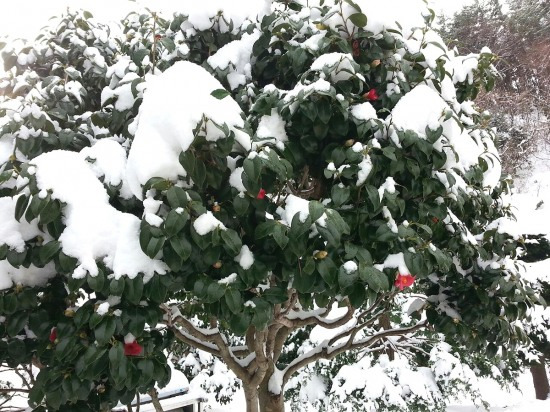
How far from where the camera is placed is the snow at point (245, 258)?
3.69 ft

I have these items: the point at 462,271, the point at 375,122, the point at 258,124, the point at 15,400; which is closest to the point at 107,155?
the point at 258,124

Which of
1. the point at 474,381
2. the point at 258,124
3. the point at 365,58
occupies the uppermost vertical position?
the point at 365,58

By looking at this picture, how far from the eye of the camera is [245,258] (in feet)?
3.72

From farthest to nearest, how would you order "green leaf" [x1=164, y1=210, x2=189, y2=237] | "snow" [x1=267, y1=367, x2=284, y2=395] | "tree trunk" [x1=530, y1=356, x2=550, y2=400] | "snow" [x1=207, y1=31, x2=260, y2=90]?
"tree trunk" [x1=530, y1=356, x2=550, y2=400], "snow" [x1=267, y1=367, x2=284, y2=395], "snow" [x1=207, y1=31, x2=260, y2=90], "green leaf" [x1=164, y1=210, x2=189, y2=237]

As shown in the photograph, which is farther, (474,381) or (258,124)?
(474,381)

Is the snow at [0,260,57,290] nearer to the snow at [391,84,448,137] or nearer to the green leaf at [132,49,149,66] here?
the green leaf at [132,49,149,66]

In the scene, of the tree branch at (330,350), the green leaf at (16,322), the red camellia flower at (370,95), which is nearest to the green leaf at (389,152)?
the red camellia flower at (370,95)

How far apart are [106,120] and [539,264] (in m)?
4.15

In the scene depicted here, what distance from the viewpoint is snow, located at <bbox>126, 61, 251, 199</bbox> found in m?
1.09

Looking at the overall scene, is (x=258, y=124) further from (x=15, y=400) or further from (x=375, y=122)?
(x=15, y=400)

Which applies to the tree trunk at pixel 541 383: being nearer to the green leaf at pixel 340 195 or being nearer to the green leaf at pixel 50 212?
the green leaf at pixel 340 195

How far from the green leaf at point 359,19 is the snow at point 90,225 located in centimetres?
86

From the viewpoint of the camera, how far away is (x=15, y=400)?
3926 millimetres

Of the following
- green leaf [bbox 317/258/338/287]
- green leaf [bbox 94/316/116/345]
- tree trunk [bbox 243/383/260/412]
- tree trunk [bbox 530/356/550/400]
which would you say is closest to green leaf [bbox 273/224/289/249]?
green leaf [bbox 317/258/338/287]
